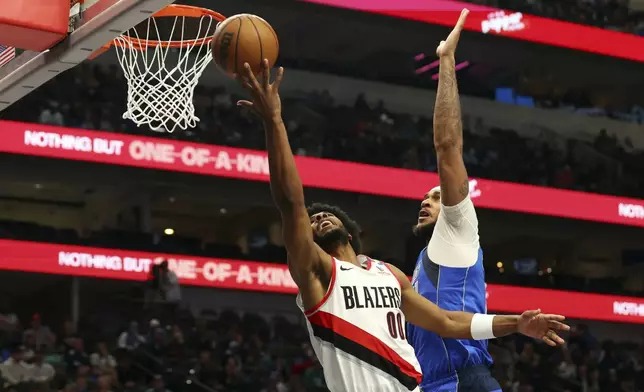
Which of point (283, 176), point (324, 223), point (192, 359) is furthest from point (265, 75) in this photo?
point (192, 359)

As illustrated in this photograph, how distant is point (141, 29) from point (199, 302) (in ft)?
33.3

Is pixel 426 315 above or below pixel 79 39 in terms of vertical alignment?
below

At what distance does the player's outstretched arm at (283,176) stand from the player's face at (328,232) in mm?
272

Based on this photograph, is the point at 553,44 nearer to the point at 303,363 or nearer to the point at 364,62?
the point at 364,62

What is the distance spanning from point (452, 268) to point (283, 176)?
1.30m

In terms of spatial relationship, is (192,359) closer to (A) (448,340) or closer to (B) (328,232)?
(A) (448,340)

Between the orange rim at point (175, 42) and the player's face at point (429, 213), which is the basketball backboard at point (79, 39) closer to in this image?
the orange rim at point (175, 42)

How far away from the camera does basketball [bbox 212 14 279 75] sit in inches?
154

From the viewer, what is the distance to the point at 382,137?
16.1 meters

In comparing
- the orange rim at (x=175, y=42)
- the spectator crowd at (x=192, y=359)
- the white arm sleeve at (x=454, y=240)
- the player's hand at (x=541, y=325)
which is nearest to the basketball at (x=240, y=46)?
the white arm sleeve at (x=454, y=240)

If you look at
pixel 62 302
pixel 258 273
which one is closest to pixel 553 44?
pixel 258 273

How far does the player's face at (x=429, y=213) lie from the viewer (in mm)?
4910

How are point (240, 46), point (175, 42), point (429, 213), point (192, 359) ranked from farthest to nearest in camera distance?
point (192, 359), point (175, 42), point (429, 213), point (240, 46)

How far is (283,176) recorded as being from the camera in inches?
142
